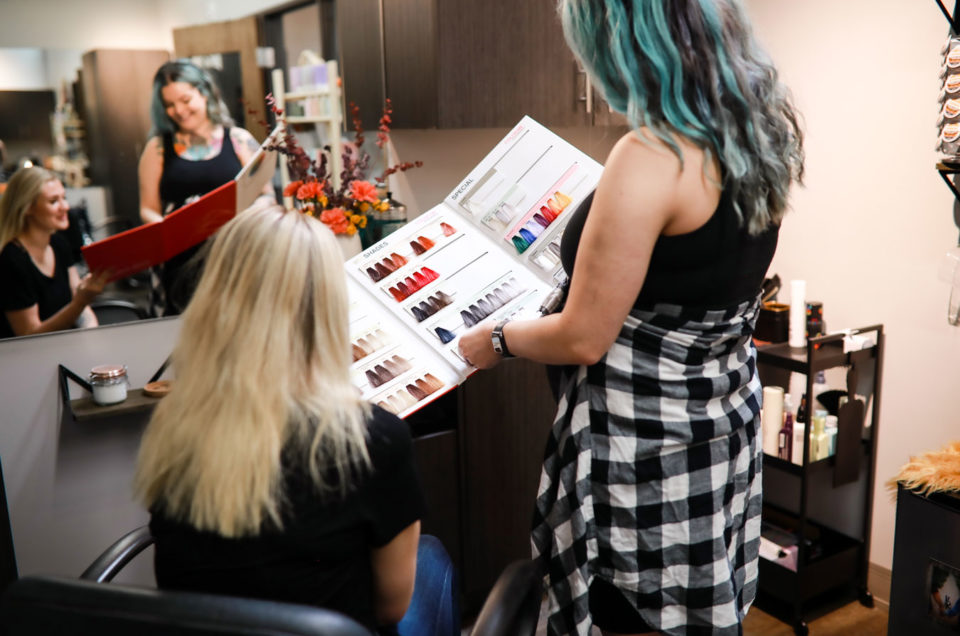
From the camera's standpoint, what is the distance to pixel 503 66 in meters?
2.36

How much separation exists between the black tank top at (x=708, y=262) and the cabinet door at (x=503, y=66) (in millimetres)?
1082

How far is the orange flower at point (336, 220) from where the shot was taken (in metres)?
2.14

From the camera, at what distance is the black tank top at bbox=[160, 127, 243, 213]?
219cm

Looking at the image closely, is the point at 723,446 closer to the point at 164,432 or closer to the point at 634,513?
the point at 634,513

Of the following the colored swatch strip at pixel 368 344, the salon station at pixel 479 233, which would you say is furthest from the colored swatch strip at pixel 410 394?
the salon station at pixel 479 233

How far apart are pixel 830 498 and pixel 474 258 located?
61.0 inches

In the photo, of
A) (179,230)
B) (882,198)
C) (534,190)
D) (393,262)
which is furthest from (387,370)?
(882,198)

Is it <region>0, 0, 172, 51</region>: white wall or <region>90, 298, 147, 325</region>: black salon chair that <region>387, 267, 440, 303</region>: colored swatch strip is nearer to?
<region>90, 298, 147, 325</region>: black salon chair

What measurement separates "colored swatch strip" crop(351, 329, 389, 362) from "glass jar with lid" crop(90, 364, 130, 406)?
81 centimetres

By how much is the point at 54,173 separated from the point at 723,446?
172 cm

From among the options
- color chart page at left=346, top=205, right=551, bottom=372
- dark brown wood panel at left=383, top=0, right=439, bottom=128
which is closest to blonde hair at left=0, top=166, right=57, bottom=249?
color chart page at left=346, top=205, right=551, bottom=372

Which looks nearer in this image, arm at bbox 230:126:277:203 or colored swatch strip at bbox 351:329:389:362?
colored swatch strip at bbox 351:329:389:362

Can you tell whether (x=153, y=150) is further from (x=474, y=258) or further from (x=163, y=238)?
(x=474, y=258)

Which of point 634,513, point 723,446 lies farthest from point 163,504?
point 723,446
